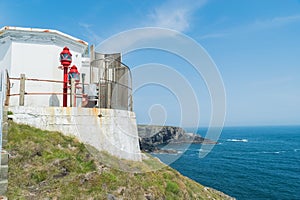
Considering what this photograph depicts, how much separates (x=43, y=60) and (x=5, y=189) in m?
8.26

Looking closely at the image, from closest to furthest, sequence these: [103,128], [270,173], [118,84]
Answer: [103,128] → [118,84] → [270,173]

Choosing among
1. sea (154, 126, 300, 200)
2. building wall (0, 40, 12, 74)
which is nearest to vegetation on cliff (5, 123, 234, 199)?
building wall (0, 40, 12, 74)

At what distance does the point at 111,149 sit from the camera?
952 centimetres

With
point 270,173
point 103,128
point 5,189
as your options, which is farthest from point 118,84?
point 270,173

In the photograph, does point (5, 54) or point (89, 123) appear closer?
point (89, 123)

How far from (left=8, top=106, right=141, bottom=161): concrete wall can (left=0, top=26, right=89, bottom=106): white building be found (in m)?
3.46

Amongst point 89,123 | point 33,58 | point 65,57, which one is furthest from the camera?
point 33,58

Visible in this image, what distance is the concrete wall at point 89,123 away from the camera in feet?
26.5

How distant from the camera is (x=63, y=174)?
6219 millimetres

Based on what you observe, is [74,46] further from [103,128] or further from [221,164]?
[221,164]

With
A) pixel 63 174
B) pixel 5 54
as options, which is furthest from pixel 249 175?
pixel 5 54

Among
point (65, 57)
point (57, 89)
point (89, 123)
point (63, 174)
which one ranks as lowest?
point (63, 174)

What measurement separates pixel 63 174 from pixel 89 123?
9.45 feet

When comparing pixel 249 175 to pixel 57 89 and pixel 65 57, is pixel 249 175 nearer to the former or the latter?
pixel 57 89
